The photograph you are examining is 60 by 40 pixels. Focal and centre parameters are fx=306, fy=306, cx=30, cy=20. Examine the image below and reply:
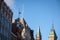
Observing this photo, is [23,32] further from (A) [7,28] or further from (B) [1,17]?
(B) [1,17]

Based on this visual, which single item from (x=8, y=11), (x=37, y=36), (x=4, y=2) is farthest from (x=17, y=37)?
(x=37, y=36)

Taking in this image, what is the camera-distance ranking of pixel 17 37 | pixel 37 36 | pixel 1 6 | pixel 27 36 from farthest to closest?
1. pixel 37 36
2. pixel 27 36
3. pixel 17 37
4. pixel 1 6

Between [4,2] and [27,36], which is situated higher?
[4,2]

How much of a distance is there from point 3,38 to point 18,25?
26.9 metres

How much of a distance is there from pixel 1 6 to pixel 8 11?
8.02 metres

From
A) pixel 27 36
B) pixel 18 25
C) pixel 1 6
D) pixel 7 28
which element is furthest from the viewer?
pixel 27 36

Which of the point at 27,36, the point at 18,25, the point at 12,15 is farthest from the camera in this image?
the point at 27,36

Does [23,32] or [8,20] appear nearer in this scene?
[8,20]

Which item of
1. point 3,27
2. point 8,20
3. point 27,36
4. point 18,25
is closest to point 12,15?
point 8,20

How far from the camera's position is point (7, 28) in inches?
3214

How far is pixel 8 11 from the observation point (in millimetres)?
81875

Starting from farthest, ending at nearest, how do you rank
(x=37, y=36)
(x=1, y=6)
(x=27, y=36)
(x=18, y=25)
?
(x=37, y=36)
(x=27, y=36)
(x=18, y=25)
(x=1, y=6)

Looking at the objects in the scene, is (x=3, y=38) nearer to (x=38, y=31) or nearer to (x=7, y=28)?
→ (x=7, y=28)

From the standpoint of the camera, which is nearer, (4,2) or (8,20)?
(4,2)
